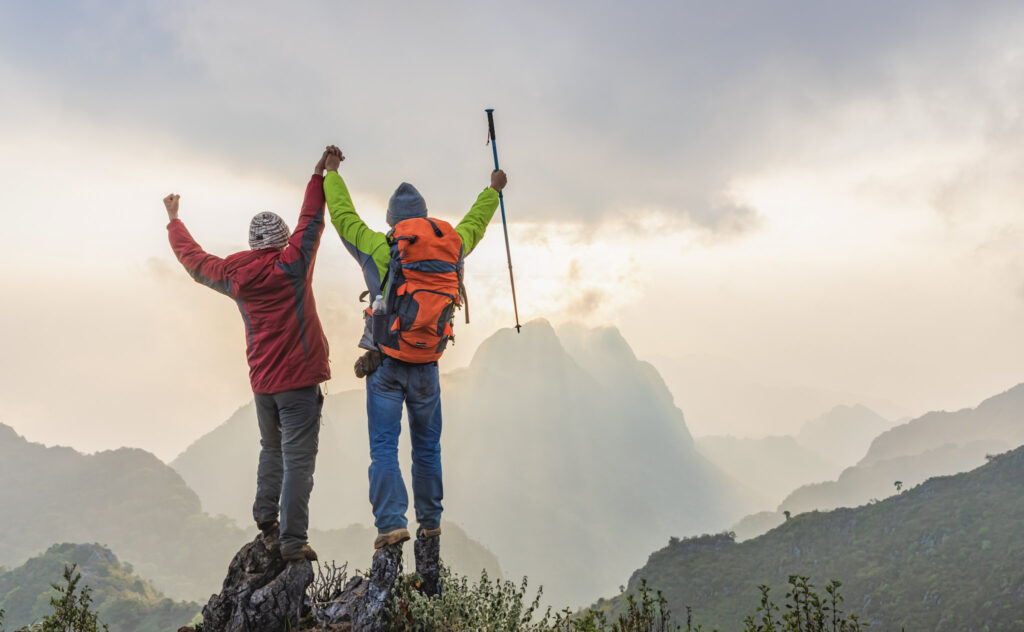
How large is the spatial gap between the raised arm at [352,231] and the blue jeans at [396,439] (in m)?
0.94

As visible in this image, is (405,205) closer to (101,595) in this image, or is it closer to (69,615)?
(69,615)

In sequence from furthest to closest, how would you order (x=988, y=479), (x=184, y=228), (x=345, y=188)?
(x=988, y=479)
(x=184, y=228)
(x=345, y=188)

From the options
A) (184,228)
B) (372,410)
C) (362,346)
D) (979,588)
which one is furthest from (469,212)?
(979,588)

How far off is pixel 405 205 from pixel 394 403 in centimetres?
201

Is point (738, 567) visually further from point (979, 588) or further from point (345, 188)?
point (345, 188)

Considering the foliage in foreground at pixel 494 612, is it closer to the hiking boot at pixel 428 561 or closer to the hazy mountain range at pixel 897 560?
the hiking boot at pixel 428 561

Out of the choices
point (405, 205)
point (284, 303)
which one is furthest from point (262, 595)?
point (405, 205)

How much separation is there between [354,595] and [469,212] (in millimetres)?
4068

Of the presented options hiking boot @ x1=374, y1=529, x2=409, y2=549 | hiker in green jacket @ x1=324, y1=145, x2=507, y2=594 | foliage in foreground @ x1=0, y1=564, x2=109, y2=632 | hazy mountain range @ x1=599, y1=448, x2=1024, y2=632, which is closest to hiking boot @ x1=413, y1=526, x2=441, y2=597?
hiker in green jacket @ x1=324, y1=145, x2=507, y2=594

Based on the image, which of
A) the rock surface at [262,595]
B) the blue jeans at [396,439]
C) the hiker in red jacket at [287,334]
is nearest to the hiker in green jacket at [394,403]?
the blue jeans at [396,439]

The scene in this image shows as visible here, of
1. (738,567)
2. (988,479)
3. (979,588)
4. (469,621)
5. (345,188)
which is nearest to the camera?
(469,621)

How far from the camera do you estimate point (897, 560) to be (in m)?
79.8

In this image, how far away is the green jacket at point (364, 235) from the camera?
633 centimetres

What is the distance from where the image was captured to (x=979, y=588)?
68.5 metres
